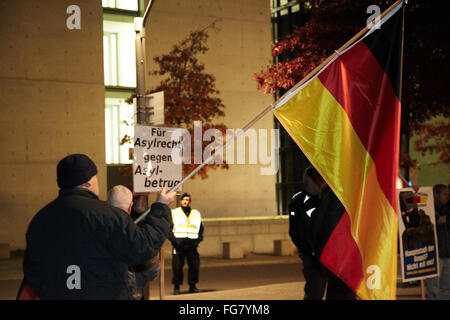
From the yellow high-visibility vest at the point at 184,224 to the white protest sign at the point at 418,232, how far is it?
14.5 ft

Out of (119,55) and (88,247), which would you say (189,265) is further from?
(119,55)

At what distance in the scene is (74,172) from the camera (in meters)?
4.22

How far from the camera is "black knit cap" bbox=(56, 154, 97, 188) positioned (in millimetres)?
4211

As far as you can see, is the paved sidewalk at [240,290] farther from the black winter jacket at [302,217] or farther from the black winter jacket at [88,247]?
the black winter jacket at [88,247]

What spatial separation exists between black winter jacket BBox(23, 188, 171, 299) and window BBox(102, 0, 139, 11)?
23407 mm

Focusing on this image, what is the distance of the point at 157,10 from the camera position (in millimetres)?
25484

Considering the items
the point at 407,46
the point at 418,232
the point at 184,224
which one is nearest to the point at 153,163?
the point at 418,232

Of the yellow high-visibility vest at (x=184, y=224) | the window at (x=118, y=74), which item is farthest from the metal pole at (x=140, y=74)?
the window at (x=118, y=74)

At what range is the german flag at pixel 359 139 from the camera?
5297 millimetres

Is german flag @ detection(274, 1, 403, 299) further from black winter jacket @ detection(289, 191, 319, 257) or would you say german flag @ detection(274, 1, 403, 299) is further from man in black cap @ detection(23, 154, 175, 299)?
man in black cap @ detection(23, 154, 175, 299)
